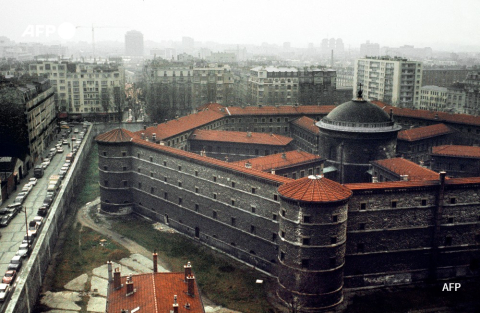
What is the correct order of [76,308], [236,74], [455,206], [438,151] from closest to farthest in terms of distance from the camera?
1. [76,308]
2. [455,206]
3. [438,151]
4. [236,74]

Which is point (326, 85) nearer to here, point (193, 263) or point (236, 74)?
point (236, 74)

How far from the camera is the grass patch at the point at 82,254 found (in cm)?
5728

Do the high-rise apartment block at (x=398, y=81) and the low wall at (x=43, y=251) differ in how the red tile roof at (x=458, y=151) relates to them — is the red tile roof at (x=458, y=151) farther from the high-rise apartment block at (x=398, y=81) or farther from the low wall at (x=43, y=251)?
the high-rise apartment block at (x=398, y=81)

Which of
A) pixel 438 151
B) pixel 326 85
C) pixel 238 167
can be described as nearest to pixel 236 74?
pixel 326 85

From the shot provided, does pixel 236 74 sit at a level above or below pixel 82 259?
above

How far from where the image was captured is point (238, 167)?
5978 cm

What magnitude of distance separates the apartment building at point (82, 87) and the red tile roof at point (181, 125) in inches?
2139

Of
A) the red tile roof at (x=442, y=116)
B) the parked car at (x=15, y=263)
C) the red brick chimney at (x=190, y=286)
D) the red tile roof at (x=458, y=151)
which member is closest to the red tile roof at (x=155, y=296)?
the red brick chimney at (x=190, y=286)

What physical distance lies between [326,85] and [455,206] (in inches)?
4066

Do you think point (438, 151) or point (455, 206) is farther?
point (438, 151)

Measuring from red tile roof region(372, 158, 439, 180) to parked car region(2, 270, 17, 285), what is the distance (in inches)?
1693

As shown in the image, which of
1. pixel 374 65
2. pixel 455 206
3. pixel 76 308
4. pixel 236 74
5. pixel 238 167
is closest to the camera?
pixel 76 308

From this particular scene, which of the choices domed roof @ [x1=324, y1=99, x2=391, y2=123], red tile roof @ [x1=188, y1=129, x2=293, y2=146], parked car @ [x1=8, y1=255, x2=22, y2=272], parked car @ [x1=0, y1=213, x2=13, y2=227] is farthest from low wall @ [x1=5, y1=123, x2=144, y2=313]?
domed roof @ [x1=324, y1=99, x2=391, y2=123]

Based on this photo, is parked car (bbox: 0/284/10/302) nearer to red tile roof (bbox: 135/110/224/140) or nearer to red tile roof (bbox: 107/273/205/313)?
red tile roof (bbox: 107/273/205/313)
